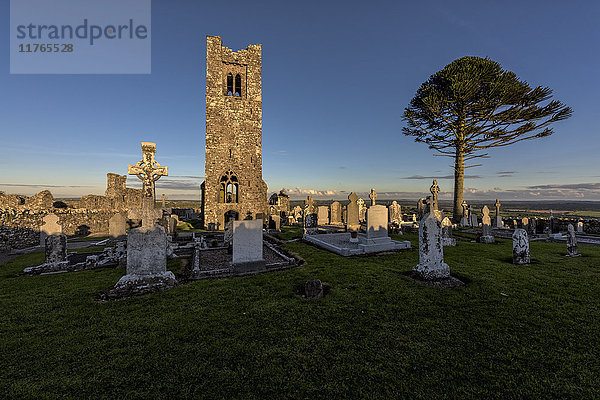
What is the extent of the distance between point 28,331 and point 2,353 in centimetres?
59

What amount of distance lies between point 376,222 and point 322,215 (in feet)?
33.5

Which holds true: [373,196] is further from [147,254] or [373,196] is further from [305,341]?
[147,254]

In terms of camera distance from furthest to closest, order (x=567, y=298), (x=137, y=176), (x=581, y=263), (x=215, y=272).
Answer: (x=137, y=176), (x=581, y=263), (x=215, y=272), (x=567, y=298)

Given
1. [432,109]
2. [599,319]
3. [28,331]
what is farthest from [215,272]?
[432,109]

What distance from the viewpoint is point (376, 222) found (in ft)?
32.6

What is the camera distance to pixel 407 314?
4.02 m

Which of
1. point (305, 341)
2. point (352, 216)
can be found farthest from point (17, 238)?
point (352, 216)

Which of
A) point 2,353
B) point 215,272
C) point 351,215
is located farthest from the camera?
point 351,215

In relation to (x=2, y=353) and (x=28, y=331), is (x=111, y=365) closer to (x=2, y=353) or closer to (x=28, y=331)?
(x=2, y=353)

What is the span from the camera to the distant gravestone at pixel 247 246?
6.91 meters

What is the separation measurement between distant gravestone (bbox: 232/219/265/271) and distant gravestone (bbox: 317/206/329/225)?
42.5 feet

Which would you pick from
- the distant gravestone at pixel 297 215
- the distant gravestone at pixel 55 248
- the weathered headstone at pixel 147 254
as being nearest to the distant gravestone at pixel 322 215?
the distant gravestone at pixel 297 215

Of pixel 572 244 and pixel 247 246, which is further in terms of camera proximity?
pixel 572 244

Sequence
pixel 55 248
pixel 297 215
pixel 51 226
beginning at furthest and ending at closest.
A: pixel 297 215
pixel 51 226
pixel 55 248
